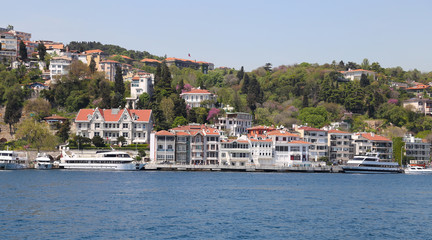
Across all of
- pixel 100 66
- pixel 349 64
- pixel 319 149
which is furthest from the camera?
pixel 349 64

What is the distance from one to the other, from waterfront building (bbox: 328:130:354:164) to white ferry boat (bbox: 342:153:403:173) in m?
8.35

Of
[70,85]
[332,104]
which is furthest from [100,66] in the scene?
[332,104]

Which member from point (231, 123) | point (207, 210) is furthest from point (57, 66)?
point (207, 210)

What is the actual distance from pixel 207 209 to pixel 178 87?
75807 mm

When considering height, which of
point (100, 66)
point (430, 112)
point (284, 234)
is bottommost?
point (284, 234)

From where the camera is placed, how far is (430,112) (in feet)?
419

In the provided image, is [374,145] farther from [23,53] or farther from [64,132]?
[23,53]

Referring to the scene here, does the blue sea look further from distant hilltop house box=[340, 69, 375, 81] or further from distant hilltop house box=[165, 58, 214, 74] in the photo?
distant hilltop house box=[165, 58, 214, 74]

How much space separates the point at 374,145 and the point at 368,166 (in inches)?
495

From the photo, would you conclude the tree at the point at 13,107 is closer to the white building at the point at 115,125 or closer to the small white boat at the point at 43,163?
the white building at the point at 115,125

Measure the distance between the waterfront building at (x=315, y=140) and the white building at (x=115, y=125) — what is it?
88.3 ft

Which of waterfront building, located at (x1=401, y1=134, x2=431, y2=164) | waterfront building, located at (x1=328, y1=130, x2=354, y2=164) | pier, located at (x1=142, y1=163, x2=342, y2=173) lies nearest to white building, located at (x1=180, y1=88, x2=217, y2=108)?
waterfront building, located at (x1=328, y1=130, x2=354, y2=164)

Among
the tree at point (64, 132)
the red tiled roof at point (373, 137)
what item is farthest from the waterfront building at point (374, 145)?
the tree at point (64, 132)

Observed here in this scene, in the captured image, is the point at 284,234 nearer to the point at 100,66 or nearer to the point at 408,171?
the point at 408,171
